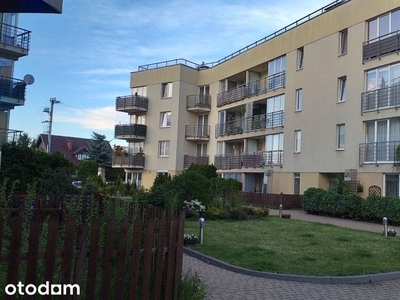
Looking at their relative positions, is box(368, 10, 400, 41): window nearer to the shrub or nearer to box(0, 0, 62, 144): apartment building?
the shrub

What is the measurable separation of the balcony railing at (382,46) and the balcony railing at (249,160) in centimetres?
955

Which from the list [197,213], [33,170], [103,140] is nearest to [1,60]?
[33,170]

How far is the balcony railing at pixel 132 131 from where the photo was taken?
144ft

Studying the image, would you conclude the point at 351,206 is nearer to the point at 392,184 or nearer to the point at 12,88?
the point at 392,184

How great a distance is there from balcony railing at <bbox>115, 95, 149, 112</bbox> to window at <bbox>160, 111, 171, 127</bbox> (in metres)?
2.12

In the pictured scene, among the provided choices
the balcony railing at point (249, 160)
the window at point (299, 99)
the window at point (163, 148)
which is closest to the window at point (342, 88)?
the window at point (299, 99)

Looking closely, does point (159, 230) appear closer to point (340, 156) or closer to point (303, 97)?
point (340, 156)

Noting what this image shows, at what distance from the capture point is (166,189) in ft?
63.8

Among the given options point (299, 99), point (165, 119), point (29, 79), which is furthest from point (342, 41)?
point (165, 119)

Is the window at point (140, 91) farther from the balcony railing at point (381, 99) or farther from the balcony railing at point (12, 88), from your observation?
the balcony railing at point (381, 99)

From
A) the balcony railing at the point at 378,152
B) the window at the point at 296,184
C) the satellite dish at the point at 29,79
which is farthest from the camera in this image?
the window at the point at 296,184

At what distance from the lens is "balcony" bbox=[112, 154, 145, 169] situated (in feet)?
144

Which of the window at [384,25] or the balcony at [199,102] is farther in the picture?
the balcony at [199,102]

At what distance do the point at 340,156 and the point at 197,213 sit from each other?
37.3 feet
